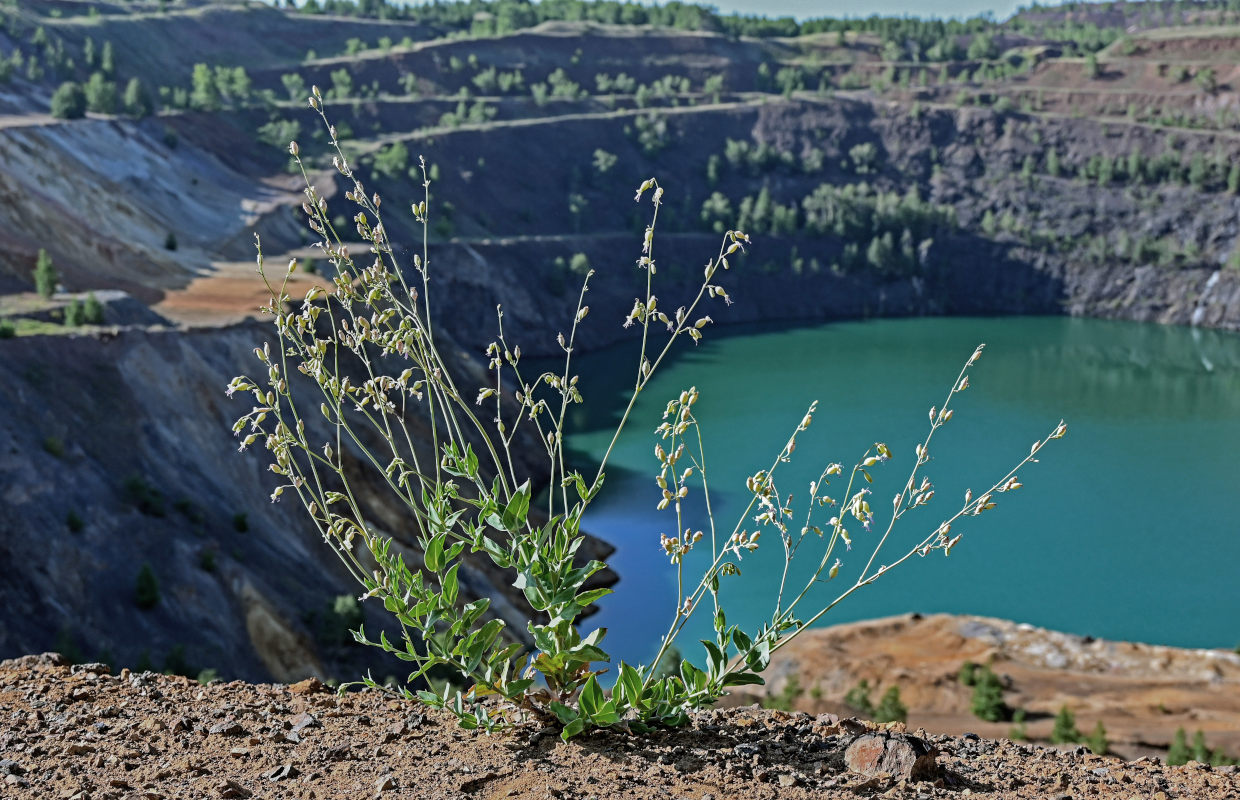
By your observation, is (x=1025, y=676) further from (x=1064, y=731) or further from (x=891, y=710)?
(x=891, y=710)

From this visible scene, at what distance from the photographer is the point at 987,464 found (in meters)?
48.0

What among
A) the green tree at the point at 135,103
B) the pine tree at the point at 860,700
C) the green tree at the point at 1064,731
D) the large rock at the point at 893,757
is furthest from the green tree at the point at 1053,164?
the large rock at the point at 893,757

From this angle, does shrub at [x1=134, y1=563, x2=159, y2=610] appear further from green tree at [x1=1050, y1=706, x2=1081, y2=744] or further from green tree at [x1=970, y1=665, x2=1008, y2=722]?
green tree at [x1=1050, y1=706, x2=1081, y2=744]

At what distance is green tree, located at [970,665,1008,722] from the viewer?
25047mm

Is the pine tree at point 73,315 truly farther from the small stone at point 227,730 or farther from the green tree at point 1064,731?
the small stone at point 227,730

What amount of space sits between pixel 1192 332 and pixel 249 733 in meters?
89.3

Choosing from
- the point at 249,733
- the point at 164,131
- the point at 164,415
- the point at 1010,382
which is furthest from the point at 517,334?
the point at 249,733

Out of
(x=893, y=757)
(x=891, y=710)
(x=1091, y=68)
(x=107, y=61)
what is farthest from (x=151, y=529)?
(x=1091, y=68)

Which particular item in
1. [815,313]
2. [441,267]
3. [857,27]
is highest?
[857,27]

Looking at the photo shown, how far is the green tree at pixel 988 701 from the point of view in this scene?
A: 25047 millimetres

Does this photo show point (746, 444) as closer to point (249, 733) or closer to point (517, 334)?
point (517, 334)

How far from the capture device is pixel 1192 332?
84.9 metres

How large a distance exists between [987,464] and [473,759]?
44.8 meters

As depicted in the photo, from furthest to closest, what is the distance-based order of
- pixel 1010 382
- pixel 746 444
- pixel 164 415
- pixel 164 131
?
1. pixel 1010 382
2. pixel 164 131
3. pixel 746 444
4. pixel 164 415
